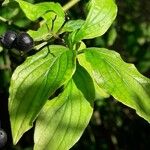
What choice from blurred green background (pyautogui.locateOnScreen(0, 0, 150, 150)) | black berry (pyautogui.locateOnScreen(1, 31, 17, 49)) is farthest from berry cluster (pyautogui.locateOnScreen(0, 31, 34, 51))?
blurred green background (pyautogui.locateOnScreen(0, 0, 150, 150))

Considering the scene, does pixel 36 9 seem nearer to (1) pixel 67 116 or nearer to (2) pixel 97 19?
(2) pixel 97 19

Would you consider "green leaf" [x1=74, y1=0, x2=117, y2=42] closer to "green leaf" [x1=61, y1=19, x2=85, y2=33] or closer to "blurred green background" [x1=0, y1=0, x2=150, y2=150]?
"green leaf" [x1=61, y1=19, x2=85, y2=33]

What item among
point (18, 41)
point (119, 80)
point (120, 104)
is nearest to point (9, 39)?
point (18, 41)

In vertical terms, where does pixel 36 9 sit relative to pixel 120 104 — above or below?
above

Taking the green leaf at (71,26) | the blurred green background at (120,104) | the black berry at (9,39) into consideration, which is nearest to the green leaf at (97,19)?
the green leaf at (71,26)

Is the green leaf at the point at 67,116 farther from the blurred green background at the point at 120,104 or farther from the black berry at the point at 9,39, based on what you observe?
the blurred green background at the point at 120,104

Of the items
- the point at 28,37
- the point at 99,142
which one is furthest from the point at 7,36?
the point at 99,142

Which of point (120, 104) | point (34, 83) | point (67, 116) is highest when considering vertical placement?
point (34, 83)

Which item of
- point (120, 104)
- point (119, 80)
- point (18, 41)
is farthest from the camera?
point (120, 104)
